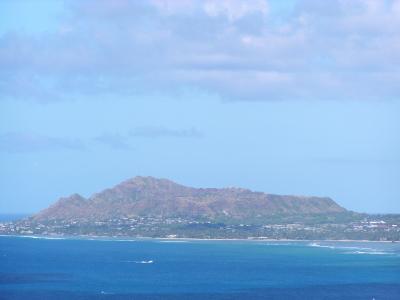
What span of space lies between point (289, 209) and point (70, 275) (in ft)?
252

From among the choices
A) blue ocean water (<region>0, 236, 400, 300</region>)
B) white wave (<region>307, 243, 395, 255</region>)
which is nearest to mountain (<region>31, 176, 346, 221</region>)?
blue ocean water (<region>0, 236, 400, 300</region>)

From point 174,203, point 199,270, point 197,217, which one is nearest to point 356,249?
point 199,270

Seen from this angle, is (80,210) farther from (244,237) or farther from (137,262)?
(137,262)

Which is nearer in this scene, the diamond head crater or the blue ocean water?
the blue ocean water

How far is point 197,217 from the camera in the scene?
13688 centimetres

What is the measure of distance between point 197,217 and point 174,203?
28.8 ft

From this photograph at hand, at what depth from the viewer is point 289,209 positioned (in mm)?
145625

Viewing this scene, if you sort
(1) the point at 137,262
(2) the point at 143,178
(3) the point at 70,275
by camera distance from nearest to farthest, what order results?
(3) the point at 70,275, (1) the point at 137,262, (2) the point at 143,178

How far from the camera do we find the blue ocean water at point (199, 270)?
6050 cm

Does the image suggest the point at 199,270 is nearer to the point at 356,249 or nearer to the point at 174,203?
the point at 356,249

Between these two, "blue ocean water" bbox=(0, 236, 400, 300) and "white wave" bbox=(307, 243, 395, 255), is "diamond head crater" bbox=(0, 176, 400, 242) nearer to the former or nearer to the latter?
"blue ocean water" bbox=(0, 236, 400, 300)

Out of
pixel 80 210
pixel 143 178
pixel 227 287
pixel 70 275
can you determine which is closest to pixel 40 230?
pixel 80 210

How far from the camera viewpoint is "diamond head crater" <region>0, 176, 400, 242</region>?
12033 cm

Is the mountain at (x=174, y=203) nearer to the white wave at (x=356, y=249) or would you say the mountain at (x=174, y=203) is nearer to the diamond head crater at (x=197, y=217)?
the diamond head crater at (x=197, y=217)
